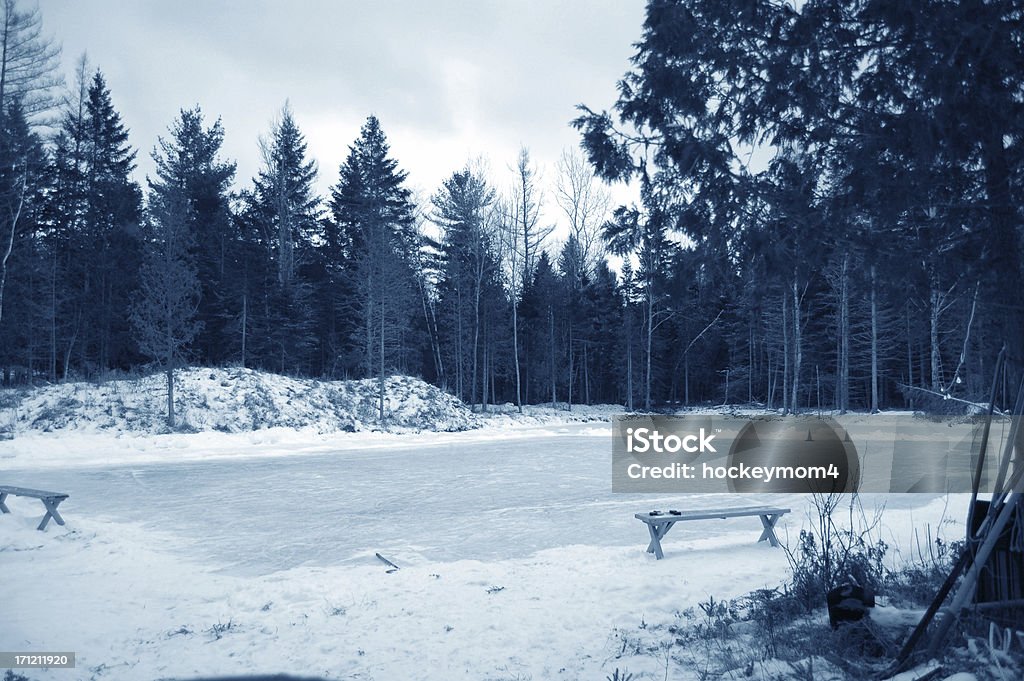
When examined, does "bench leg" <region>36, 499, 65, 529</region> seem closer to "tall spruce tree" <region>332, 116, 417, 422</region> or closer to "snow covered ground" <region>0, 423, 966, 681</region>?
"snow covered ground" <region>0, 423, 966, 681</region>

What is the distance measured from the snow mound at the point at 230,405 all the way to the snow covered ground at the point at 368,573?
8.70m

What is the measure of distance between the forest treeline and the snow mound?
1783mm

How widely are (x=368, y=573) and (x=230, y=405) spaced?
20.1 m

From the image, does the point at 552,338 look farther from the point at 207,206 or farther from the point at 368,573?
the point at 368,573

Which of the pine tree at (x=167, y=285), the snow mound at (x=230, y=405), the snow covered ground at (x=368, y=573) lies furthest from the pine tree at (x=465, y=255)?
the snow covered ground at (x=368, y=573)

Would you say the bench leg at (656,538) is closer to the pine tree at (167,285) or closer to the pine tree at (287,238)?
the pine tree at (167,285)

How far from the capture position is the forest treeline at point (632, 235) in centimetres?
376

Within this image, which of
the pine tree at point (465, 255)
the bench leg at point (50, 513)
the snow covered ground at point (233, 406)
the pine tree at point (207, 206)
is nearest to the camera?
the bench leg at point (50, 513)

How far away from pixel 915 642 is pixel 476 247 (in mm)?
34254

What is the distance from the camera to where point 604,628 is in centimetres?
502

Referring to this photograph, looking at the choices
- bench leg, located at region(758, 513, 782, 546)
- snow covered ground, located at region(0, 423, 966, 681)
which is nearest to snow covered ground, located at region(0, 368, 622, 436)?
snow covered ground, located at region(0, 423, 966, 681)

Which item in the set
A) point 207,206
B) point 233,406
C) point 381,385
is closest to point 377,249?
point 381,385

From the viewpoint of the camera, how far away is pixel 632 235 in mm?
5082

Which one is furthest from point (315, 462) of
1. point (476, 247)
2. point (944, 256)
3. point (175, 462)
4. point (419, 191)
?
point (419, 191)
